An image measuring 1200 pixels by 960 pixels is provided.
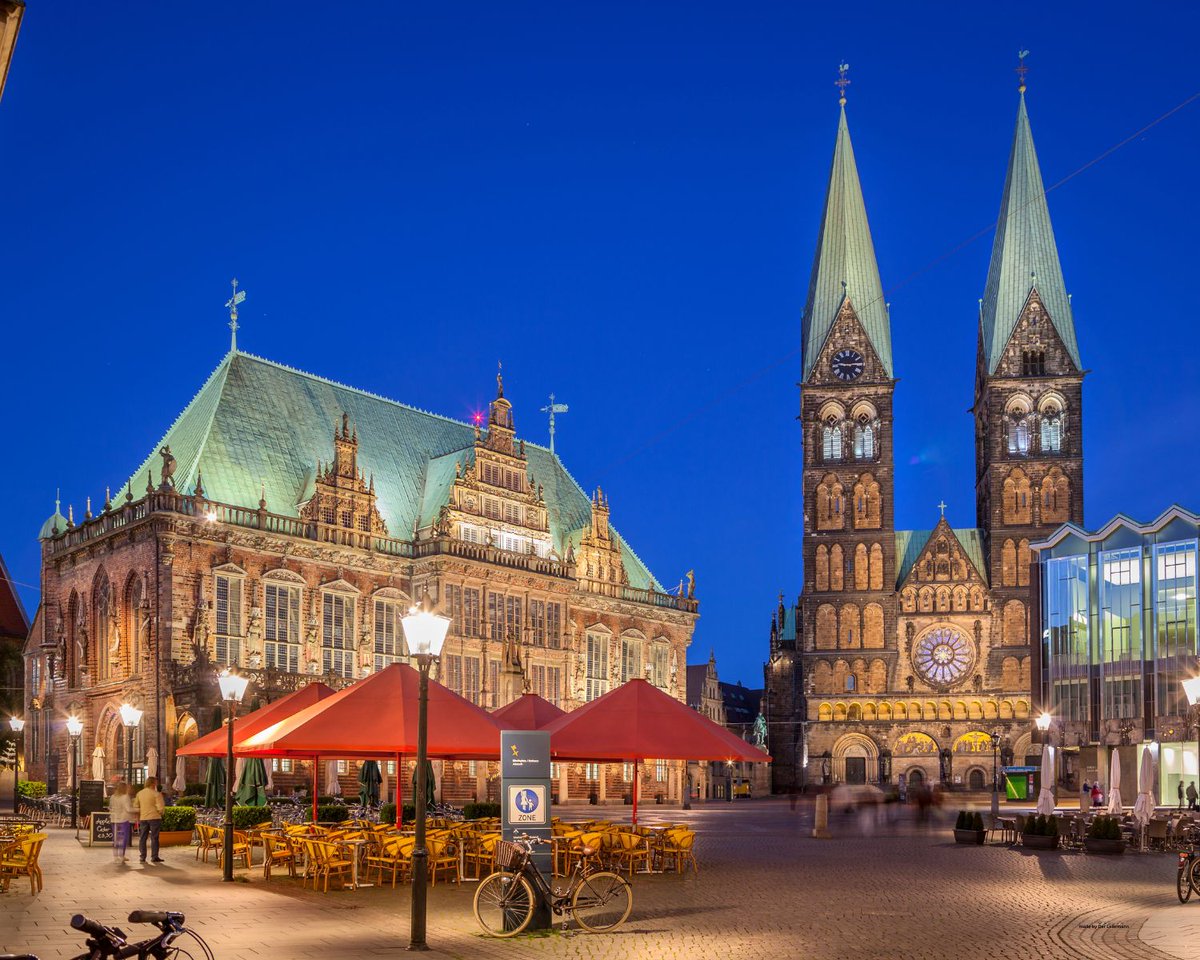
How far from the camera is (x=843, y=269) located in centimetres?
9756

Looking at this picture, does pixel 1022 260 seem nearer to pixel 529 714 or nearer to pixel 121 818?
pixel 529 714

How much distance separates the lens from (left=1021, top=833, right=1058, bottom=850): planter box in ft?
102

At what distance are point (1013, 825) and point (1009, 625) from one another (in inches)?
2425

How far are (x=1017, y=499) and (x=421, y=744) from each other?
81.8m

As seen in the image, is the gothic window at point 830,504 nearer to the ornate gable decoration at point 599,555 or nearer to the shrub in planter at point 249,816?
the ornate gable decoration at point 599,555

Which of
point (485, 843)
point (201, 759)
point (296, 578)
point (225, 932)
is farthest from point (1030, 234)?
point (225, 932)

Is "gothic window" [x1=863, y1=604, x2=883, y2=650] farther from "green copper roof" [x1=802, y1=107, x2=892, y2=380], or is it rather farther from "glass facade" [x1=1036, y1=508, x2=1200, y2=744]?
"glass facade" [x1=1036, y1=508, x2=1200, y2=744]

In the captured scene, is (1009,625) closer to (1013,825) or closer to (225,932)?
(1013,825)

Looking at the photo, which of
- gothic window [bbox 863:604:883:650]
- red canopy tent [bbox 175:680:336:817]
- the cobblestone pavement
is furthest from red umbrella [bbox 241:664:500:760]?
gothic window [bbox 863:604:883:650]

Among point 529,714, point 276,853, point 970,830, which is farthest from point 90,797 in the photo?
point 970,830

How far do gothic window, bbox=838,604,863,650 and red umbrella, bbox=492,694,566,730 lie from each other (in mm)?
67085

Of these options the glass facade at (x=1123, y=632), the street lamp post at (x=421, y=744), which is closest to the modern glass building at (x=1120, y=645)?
the glass facade at (x=1123, y=632)

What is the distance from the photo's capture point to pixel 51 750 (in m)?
54.0

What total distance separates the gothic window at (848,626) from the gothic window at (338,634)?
46085mm
